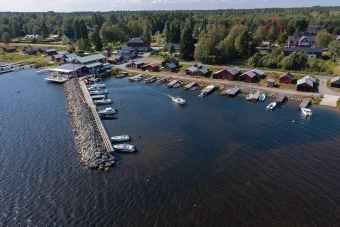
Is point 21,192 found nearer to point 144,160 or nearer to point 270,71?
point 144,160

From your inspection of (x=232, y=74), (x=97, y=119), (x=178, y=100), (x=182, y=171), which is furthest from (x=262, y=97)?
(x=97, y=119)

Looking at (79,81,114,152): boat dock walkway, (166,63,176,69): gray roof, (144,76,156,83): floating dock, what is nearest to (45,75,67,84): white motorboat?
(79,81,114,152): boat dock walkway

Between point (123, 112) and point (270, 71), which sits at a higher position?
point (270, 71)

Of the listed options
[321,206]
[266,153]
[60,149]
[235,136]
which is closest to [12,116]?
[60,149]

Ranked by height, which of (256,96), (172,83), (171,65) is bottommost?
(256,96)

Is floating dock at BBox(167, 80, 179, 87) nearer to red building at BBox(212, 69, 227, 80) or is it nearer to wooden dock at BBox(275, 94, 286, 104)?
red building at BBox(212, 69, 227, 80)

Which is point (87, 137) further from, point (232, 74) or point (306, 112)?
point (232, 74)
